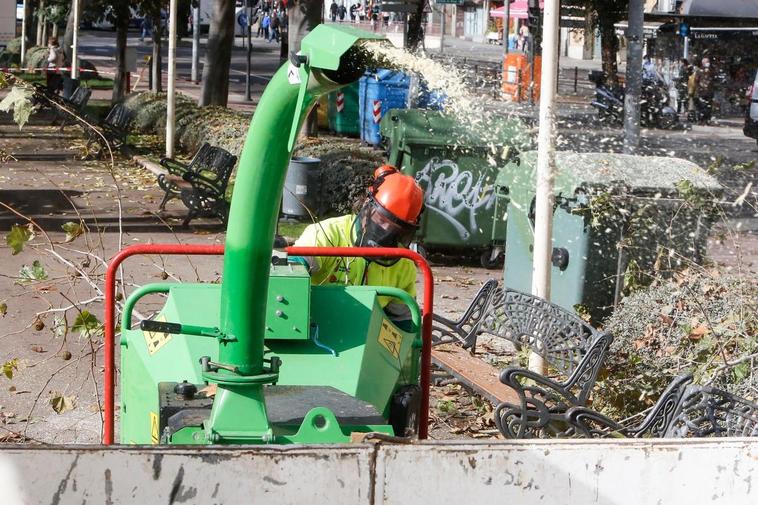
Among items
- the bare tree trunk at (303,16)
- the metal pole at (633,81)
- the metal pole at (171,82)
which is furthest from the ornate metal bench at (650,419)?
the bare tree trunk at (303,16)

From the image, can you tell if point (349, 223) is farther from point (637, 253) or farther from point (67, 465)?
point (637, 253)


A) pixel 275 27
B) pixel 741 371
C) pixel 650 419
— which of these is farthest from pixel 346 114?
pixel 275 27

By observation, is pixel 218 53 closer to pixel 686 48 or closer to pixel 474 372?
pixel 474 372

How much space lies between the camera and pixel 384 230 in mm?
5023

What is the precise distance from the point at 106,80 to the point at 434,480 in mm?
32072

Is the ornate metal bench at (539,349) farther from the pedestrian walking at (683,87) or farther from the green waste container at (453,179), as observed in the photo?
the pedestrian walking at (683,87)

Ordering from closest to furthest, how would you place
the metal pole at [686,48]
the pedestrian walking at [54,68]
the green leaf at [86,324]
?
the green leaf at [86,324] → the pedestrian walking at [54,68] → the metal pole at [686,48]

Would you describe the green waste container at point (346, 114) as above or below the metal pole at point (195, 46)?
below

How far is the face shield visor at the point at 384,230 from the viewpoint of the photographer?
16.4 ft

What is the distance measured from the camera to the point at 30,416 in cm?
684

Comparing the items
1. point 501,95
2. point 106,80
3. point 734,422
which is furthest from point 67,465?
point 106,80

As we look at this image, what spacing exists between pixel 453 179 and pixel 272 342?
8.04m

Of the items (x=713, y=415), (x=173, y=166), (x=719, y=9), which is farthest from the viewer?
(x=719, y=9)

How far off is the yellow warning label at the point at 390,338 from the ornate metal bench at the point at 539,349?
4.34 feet
